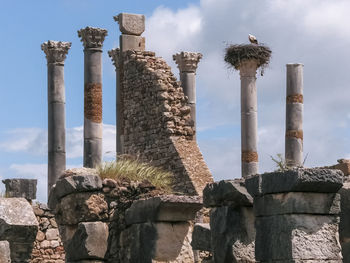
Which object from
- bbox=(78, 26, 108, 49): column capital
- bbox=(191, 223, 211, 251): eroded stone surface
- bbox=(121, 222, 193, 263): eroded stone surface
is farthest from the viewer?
bbox=(78, 26, 108, 49): column capital

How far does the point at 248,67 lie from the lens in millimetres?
27375

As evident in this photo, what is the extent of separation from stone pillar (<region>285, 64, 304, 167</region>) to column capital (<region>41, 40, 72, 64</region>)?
6.33m

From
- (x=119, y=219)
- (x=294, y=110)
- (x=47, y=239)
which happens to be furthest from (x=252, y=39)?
(x=119, y=219)

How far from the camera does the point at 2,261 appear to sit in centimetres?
808

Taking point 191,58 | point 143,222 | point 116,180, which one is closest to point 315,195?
point 143,222

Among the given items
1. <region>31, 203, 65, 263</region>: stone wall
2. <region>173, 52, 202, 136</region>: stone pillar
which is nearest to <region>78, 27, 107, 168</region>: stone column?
<region>173, 52, 202, 136</region>: stone pillar

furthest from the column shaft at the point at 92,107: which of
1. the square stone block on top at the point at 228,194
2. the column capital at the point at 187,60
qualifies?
the square stone block on top at the point at 228,194

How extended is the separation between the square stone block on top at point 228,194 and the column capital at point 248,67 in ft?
55.6

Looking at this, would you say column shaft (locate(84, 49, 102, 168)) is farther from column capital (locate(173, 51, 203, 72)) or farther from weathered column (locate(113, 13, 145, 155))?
column capital (locate(173, 51, 203, 72))

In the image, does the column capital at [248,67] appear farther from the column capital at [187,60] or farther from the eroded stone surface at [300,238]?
the eroded stone surface at [300,238]

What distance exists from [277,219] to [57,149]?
16113mm

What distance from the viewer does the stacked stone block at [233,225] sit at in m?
10.1

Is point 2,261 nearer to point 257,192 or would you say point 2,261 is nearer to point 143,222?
point 257,192

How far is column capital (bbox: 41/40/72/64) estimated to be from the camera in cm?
2509
